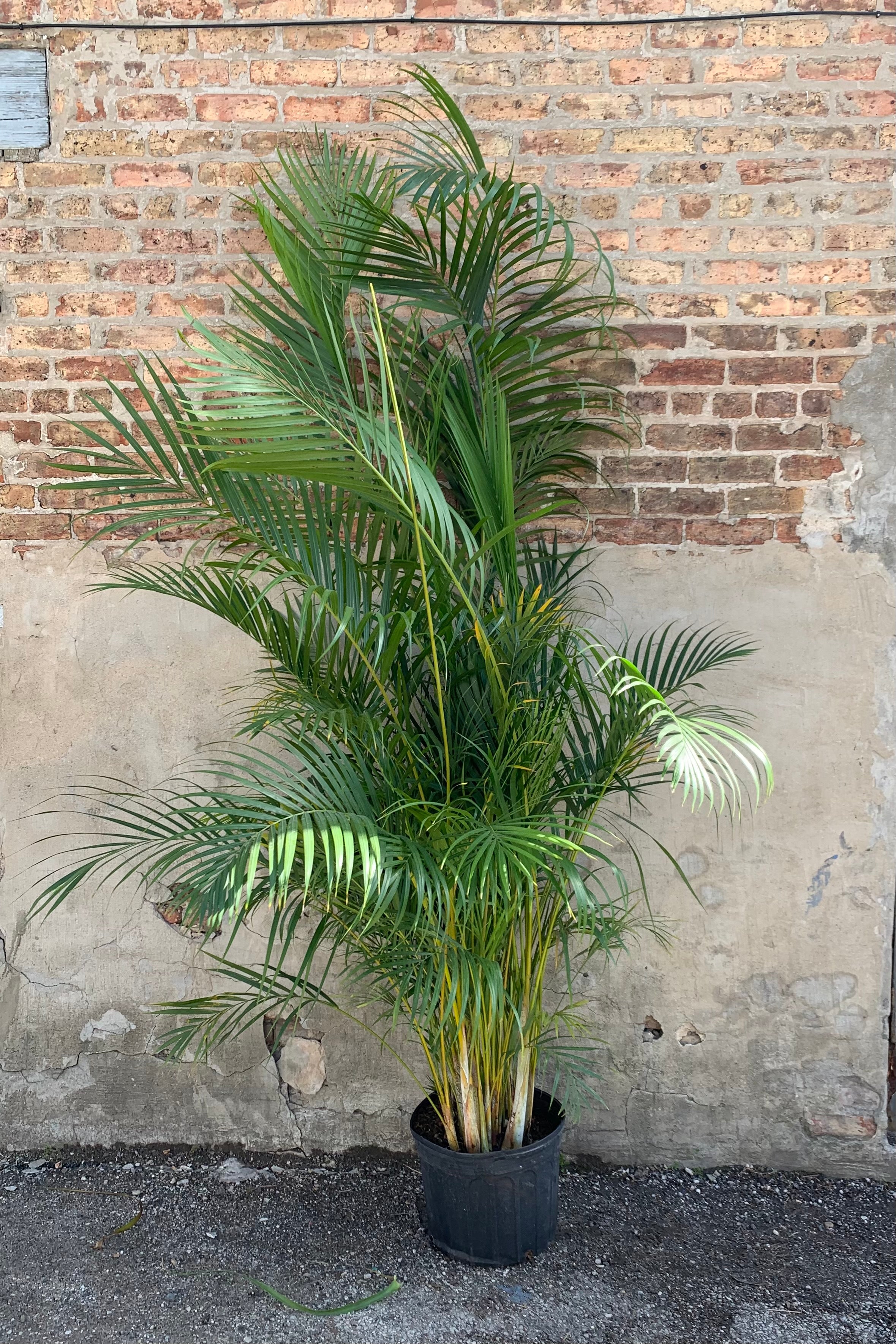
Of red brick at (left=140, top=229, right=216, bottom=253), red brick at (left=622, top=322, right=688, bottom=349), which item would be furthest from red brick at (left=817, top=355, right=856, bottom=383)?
red brick at (left=140, top=229, right=216, bottom=253)

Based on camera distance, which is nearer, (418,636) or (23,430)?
(418,636)

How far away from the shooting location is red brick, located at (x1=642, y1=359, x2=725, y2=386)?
8.70 ft

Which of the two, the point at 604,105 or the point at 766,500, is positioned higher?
the point at 604,105

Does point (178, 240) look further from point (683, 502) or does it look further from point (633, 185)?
point (683, 502)

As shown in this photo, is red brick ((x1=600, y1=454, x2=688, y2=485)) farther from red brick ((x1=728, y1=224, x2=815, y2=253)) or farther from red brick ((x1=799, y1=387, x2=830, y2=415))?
red brick ((x1=728, y1=224, x2=815, y2=253))

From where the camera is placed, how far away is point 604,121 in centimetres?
261

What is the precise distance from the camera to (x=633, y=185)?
2.63 meters

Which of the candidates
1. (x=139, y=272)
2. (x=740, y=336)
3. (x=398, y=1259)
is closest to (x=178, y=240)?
(x=139, y=272)

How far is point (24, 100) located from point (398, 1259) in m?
3.05

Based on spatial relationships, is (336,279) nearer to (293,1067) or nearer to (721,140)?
(721,140)

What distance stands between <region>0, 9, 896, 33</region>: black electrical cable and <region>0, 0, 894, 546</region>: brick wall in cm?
1

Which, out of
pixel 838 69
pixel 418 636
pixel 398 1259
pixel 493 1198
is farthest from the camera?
pixel 838 69

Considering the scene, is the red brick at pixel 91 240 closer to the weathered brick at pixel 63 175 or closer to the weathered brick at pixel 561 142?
the weathered brick at pixel 63 175

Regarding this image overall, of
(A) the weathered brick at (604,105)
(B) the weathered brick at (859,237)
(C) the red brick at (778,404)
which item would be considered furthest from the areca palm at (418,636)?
(B) the weathered brick at (859,237)
